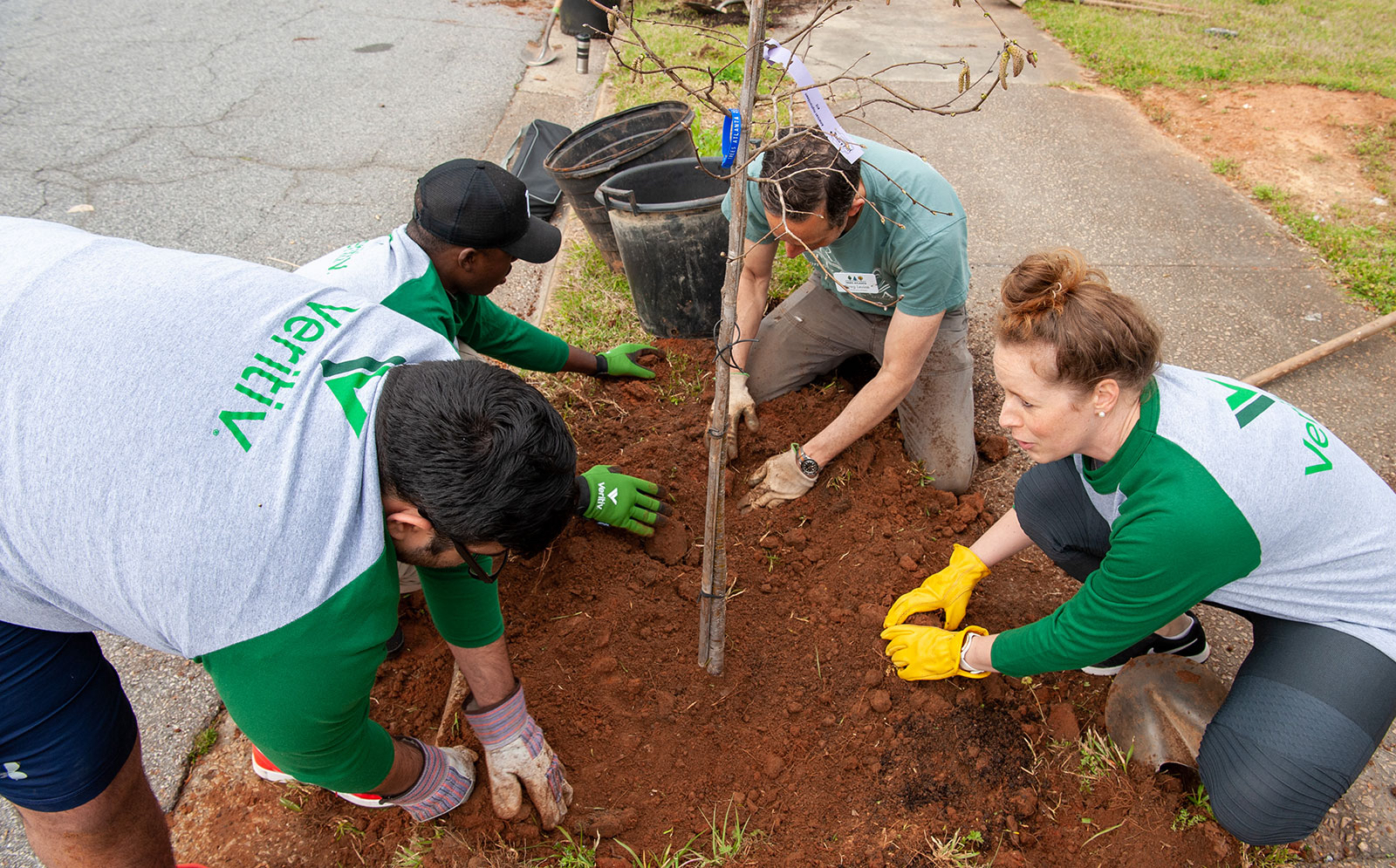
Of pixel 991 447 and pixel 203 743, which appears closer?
pixel 203 743

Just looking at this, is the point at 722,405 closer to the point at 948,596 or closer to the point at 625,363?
the point at 948,596

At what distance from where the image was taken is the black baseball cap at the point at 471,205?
2.19 meters

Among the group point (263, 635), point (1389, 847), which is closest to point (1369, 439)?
point (1389, 847)

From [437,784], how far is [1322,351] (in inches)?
158

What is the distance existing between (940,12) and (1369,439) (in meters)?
7.22

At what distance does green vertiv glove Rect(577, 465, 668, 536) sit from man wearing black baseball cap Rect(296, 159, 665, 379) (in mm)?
632

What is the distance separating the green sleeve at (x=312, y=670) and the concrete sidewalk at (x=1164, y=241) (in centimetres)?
231

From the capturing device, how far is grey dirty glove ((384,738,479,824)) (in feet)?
5.93

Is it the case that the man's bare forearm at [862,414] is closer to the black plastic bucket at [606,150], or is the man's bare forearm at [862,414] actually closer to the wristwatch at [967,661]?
the wristwatch at [967,661]

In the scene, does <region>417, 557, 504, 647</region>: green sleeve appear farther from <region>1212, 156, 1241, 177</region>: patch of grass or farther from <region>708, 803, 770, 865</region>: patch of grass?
<region>1212, 156, 1241, 177</region>: patch of grass

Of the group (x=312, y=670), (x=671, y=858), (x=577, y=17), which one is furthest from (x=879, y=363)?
(x=577, y=17)

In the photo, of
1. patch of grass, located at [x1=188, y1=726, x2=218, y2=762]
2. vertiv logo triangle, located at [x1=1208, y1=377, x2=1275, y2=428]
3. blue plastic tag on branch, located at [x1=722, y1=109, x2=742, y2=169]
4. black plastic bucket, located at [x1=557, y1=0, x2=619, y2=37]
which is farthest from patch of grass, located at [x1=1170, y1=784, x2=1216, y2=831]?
black plastic bucket, located at [x1=557, y1=0, x2=619, y2=37]

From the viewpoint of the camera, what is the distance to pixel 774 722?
2.14 m

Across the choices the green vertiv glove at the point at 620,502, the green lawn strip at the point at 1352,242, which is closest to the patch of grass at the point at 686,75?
the green vertiv glove at the point at 620,502
